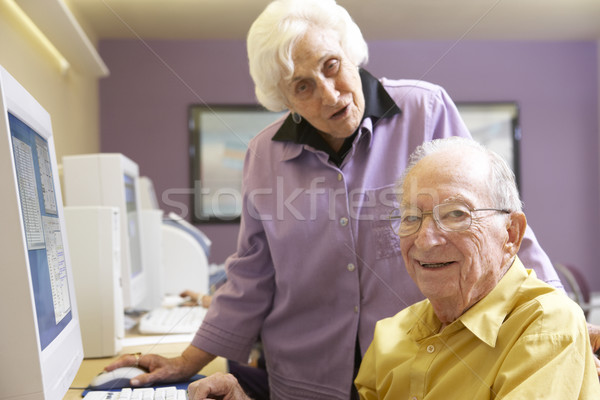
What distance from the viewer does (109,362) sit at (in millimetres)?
1573

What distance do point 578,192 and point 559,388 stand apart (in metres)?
5.47

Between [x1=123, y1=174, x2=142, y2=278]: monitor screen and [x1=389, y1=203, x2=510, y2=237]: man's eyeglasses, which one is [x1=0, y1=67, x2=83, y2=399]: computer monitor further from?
[x1=123, y1=174, x2=142, y2=278]: monitor screen

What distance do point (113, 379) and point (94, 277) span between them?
0.40 metres

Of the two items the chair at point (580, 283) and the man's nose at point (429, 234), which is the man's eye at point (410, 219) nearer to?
the man's nose at point (429, 234)

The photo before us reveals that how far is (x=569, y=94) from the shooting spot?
581 cm

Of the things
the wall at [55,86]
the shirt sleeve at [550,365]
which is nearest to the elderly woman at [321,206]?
the shirt sleeve at [550,365]

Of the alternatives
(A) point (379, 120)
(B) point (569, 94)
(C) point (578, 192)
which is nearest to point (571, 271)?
(C) point (578, 192)

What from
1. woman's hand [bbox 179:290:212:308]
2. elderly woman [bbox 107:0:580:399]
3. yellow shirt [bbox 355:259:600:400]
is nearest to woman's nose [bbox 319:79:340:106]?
elderly woman [bbox 107:0:580:399]

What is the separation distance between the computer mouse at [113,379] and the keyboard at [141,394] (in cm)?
6

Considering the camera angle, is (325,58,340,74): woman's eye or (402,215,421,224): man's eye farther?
(325,58,340,74): woman's eye

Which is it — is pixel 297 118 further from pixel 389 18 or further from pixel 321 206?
pixel 389 18

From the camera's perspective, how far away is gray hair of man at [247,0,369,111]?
1469 mm

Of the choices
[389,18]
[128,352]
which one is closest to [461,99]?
[389,18]

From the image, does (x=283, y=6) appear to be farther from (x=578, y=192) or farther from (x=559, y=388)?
(x=578, y=192)
